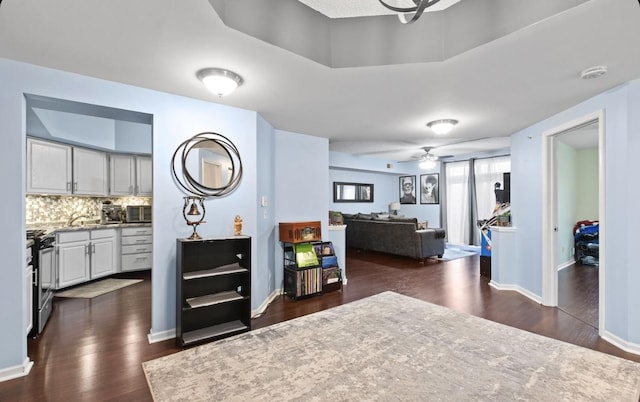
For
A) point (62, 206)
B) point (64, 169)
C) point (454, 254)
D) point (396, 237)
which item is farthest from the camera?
point (454, 254)

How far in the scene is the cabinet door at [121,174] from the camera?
5059 millimetres

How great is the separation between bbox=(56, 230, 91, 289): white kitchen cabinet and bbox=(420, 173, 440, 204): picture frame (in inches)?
315

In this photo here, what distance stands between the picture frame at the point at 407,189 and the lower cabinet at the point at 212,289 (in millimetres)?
7123

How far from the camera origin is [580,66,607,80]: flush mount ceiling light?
2.23 meters

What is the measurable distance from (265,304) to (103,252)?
9.87ft

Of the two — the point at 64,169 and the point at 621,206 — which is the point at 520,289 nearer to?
the point at 621,206

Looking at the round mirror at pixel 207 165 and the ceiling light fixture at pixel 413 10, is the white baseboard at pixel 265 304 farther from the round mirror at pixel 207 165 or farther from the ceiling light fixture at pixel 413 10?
the ceiling light fixture at pixel 413 10

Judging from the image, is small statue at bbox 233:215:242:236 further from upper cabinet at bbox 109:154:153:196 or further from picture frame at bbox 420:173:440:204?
picture frame at bbox 420:173:440:204

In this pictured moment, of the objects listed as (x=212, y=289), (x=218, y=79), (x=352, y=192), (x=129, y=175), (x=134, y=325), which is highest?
(x=218, y=79)

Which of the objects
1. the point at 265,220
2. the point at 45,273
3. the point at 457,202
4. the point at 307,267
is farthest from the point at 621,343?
the point at 457,202

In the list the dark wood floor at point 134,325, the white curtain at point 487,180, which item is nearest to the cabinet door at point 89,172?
the dark wood floor at point 134,325

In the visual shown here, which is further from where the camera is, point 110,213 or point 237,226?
point 110,213

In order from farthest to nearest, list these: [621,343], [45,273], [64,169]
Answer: [64,169] → [45,273] → [621,343]

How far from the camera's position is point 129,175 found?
17.1 feet
